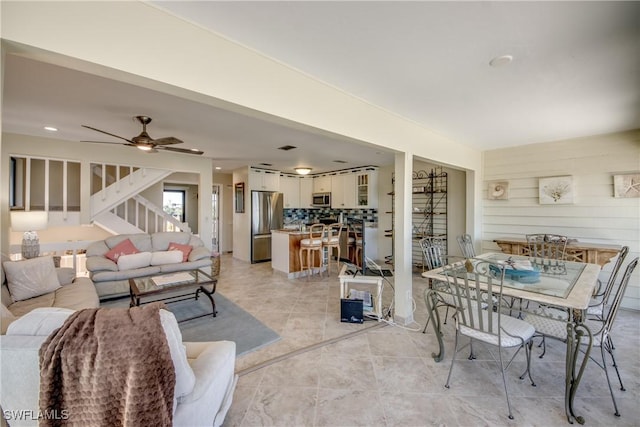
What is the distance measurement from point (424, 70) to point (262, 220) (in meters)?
5.30

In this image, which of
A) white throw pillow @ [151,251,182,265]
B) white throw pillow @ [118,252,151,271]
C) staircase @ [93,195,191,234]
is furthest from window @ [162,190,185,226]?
white throw pillow @ [118,252,151,271]

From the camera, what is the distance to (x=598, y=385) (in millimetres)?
2041

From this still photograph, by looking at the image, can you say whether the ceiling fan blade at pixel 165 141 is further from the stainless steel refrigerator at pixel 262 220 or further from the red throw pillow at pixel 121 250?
the stainless steel refrigerator at pixel 262 220

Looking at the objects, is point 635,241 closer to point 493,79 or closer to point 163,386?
point 493,79

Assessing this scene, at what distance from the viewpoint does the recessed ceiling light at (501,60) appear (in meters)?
1.86

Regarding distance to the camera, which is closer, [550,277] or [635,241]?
[550,277]

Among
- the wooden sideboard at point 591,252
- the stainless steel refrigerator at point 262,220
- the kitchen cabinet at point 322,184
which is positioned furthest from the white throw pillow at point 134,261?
the wooden sideboard at point 591,252

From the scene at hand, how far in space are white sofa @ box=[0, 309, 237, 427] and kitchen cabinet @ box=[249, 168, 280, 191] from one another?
17.5 feet

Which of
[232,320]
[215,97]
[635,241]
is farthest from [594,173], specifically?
[232,320]

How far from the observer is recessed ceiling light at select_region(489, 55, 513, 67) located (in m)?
1.86

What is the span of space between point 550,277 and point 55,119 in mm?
5596

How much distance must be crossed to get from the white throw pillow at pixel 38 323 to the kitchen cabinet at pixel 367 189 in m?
5.78

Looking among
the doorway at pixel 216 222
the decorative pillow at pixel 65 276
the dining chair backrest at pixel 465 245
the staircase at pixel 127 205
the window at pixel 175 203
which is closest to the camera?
the decorative pillow at pixel 65 276

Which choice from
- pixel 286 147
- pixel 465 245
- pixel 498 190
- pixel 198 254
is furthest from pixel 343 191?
pixel 198 254
